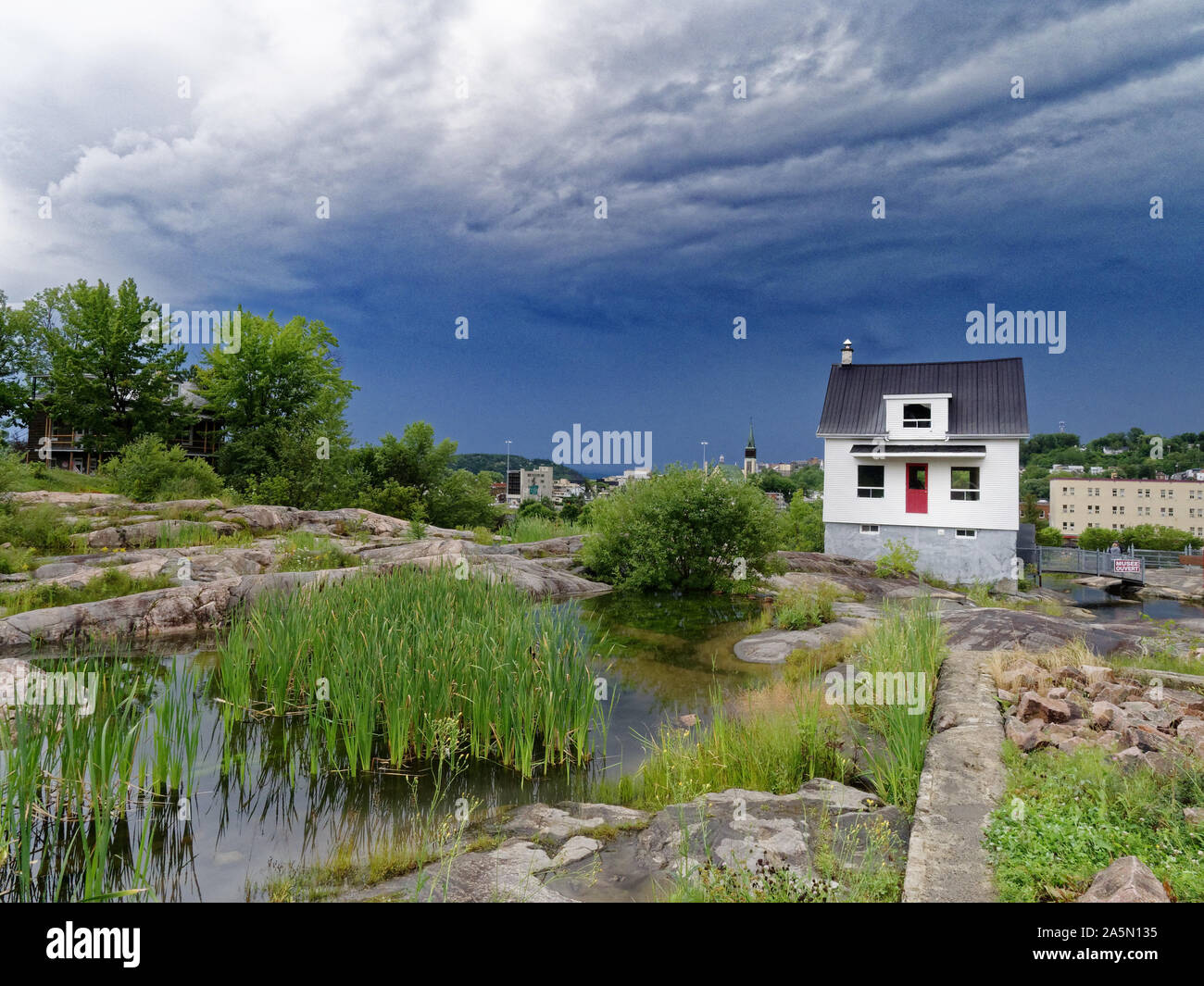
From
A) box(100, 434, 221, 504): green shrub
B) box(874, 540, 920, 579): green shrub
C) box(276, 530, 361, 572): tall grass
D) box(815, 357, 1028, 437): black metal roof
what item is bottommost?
box(874, 540, 920, 579): green shrub

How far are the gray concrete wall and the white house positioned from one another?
1.2 inches

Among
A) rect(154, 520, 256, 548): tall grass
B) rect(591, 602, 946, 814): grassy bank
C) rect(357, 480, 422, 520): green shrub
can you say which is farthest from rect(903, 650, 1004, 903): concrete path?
rect(357, 480, 422, 520): green shrub

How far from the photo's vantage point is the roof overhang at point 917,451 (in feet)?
72.5

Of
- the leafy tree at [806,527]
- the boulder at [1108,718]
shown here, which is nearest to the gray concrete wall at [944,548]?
the leafy tree at [806,527]

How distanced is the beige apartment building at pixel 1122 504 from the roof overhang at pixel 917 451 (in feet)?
130

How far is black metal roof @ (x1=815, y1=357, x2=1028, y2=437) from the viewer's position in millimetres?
22641

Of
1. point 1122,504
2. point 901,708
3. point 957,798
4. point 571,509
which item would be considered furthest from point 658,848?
point 1122,504

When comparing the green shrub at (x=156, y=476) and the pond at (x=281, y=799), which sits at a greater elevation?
the green shrub at (x=156, y=476)

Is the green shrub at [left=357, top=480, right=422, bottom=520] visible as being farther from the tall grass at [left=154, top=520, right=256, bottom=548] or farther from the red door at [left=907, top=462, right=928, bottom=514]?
the red door at [left=907, top=462, right=928, bottom=514]

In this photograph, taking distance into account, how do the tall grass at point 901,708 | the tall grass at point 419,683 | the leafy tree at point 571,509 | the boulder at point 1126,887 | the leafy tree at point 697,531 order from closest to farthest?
the boulder at point 1126,887 < the tall grass at point 901,708 < the tall grass at point 419,683 < the leafy tree at point 697,531 < the leafy tree at point 571,509

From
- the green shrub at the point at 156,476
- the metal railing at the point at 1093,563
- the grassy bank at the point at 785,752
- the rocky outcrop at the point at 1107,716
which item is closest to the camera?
the rocky outcrop at the point at 1107,716

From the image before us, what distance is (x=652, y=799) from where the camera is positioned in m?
4.90

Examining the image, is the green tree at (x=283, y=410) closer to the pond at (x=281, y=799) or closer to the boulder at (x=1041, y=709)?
the pond at (x=281, y=799)

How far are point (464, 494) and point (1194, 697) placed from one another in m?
21.1
